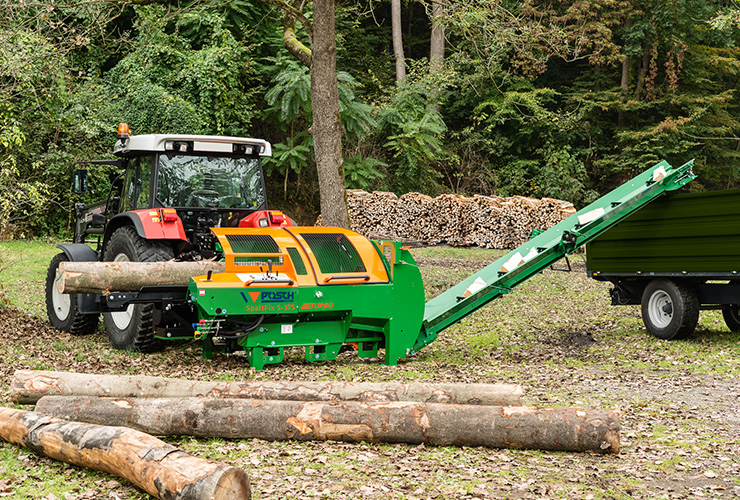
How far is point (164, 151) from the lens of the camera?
28.4 feet

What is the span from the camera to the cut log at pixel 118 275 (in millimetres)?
7281

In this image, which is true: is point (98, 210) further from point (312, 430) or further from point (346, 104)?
point (346, 104)

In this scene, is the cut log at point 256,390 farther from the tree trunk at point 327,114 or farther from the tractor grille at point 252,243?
the tree trunk at point 327,114

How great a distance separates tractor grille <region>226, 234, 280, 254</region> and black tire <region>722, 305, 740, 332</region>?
6216mm

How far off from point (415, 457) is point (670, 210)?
6133 mm

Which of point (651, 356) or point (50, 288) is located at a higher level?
point (50, 288)

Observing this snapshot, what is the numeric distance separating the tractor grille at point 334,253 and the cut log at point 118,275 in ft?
4.29

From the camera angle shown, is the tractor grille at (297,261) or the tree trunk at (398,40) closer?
the tractor grille at (297,261)

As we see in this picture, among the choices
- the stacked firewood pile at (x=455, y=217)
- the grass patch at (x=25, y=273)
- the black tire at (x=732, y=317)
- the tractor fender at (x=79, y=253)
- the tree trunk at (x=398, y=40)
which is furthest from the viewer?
the tree trunk at (x=398, y=40)

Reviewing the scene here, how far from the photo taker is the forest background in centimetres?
2064

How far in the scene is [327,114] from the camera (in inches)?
477

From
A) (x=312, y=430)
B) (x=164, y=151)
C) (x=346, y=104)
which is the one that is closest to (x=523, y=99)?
(x=346, y=104)

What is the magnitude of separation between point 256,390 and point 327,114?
722 centimetres

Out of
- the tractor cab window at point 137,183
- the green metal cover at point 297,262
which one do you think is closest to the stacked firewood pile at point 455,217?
the tractor cab window at point 137,183
